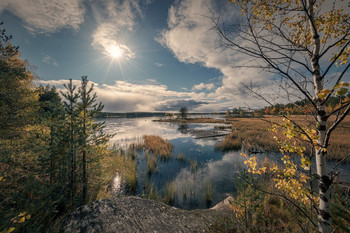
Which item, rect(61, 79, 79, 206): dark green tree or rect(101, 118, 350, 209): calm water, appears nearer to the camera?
rect(61, 79, 79, 206): dark green tree

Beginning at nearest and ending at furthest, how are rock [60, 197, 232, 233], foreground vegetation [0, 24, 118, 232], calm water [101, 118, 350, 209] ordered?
rock [60, 197, 232, 233] < foreground vegetation [0, 24, 118, 232] < calm water [101, 118, 350, 209]

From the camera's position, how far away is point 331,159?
12.7 meters

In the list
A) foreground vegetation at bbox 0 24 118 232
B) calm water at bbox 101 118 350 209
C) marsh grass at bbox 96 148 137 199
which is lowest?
calm water at bbox 101 118 350 209

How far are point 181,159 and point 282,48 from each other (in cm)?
1354

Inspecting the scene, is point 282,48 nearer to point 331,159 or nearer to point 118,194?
point 118,194

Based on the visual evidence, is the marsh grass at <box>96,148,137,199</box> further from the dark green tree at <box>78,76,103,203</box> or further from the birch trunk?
the birch trunk

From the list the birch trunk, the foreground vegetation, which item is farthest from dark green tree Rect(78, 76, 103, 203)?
the birch trunk

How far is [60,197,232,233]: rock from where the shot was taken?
3.79 metres

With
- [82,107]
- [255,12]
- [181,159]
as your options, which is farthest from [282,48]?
[181,159]

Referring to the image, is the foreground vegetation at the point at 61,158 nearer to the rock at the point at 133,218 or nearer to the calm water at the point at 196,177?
the rock at the point at 133,218

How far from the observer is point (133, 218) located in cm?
429

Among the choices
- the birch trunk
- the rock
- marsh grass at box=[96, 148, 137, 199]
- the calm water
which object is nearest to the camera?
the birch trunk

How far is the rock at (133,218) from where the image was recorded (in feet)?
12.4

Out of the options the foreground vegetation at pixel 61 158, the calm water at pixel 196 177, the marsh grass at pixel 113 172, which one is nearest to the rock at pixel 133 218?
the foreground vegetation at pixel 61 158
